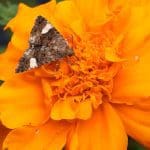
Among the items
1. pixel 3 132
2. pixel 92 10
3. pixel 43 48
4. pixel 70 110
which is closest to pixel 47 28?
pixel 43 48

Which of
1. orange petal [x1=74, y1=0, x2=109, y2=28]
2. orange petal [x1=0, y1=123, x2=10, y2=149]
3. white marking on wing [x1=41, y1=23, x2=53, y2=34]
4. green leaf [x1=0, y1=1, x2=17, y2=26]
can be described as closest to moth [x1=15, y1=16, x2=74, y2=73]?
white marking on wing [x1=41, y1=23, x2=53, y2=34]

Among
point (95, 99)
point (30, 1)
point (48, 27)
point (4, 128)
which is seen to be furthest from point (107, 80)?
point (30, 1)

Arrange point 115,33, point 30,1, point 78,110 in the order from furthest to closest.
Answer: point 30,1 → point 115,33 → point 78,110

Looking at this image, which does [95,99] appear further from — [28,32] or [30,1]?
[30,1]

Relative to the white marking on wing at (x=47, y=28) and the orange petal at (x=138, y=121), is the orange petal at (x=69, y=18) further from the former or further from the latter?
the orange petal at (x=138, y=121)

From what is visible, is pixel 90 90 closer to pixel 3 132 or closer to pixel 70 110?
pixel 70 110

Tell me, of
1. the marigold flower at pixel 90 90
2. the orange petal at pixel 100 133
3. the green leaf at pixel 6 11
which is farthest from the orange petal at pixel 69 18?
the green leaf at pixel 6 11
